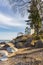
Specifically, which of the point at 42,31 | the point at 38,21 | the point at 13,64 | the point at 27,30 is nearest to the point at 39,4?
the point at 13,64

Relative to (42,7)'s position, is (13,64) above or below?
below

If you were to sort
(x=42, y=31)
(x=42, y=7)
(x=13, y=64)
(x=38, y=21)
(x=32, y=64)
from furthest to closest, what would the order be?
(x=42, y=31) < (x=38, y=21) < (x=42, y=7) < (x=13, y=64) < (x=32, y=64)

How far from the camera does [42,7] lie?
1859cm

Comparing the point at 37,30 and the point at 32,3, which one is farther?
the point at 37,30

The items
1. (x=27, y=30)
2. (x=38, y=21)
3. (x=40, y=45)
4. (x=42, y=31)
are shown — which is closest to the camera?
(x=40, y=45)

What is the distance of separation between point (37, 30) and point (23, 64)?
20.7 meters

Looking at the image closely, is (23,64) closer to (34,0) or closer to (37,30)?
(34,0)

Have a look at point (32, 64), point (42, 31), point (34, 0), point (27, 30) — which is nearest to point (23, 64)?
point (32, 64)

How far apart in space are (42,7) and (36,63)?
31.7 ft

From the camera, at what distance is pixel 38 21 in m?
29.6

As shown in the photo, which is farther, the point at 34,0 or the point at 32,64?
the point at 34,0

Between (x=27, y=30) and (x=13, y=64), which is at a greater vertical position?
(x=27, y=30)

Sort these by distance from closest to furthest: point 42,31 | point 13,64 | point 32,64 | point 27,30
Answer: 1. point 32,64
2. point 13,64
3. point 42,31
4. point 27,30

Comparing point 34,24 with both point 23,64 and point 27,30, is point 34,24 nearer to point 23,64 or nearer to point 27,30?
point 27,30
